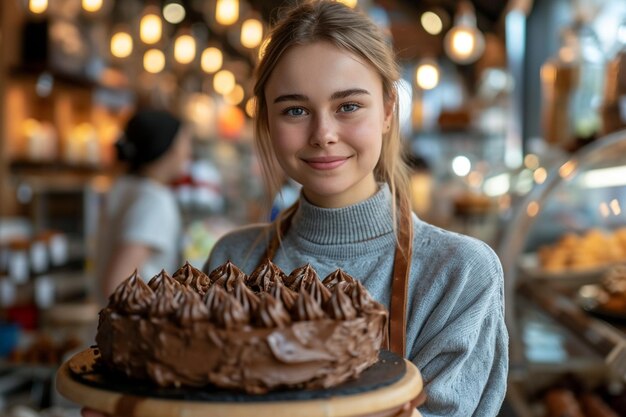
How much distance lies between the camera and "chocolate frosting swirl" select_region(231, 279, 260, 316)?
49.0 inches

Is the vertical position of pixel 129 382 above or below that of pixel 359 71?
below

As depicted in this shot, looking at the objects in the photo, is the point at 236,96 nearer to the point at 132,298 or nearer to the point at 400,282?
the point at 400,282

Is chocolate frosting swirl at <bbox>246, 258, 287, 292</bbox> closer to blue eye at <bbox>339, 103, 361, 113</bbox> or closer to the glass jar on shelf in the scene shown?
blue eye at <bbox>339, 103, 361, 113</bbox>

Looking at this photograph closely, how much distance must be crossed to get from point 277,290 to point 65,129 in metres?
7.30

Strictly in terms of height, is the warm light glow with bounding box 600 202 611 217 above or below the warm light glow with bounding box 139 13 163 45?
below

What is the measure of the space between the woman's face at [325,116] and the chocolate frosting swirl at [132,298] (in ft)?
1.64

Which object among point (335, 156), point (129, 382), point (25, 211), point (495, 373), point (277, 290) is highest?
point (335, 156)

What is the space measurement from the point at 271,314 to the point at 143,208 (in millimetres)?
2462

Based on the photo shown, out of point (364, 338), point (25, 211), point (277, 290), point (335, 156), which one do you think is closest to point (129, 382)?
point (277, 290)

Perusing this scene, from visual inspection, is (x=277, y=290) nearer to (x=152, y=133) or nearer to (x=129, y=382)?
(x=129, y=382)

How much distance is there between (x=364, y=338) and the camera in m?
1.27

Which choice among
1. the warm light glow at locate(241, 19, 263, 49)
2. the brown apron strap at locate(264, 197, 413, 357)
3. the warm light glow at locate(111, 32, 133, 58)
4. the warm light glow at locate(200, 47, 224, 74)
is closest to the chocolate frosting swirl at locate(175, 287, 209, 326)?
the brown apron strap at locate(264, 197, 413, 357)

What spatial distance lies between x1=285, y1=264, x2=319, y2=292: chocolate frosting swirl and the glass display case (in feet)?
4.89

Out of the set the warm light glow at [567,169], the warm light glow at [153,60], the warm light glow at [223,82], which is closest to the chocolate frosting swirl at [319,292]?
the warm light glow at [567,169]
